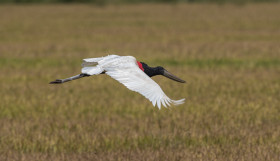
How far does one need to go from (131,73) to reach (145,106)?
563 cm

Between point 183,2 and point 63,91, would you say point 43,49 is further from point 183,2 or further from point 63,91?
point 183,2

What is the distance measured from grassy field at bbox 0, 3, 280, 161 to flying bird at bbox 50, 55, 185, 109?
1777 mm

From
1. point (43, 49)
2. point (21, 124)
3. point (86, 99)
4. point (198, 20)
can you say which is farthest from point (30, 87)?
point (198, 20)

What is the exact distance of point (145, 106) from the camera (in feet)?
36.1

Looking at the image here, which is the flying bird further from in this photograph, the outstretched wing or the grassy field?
the grassy field

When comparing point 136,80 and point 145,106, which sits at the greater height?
point 136,80

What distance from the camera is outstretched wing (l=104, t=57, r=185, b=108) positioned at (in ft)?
16.6

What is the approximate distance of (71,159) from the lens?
24.0 feet

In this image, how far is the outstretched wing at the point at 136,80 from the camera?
16.6 feet

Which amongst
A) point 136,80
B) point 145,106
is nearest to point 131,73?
point 136,80

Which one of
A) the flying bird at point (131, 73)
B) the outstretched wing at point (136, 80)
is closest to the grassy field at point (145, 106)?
the flying bird at point (131, 73)

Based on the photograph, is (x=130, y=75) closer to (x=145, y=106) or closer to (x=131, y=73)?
(x=131, y=73)

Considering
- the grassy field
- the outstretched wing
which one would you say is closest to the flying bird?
the outstretched wing

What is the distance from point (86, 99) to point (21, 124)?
2712 millimetres
